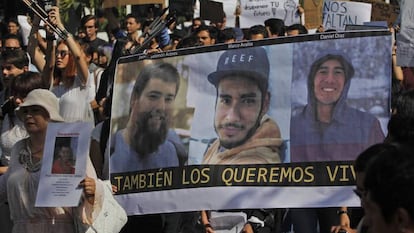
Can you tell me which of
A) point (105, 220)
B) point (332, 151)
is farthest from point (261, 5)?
point (105, 220)

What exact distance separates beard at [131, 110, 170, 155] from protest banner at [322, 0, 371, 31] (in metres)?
→ 3.34

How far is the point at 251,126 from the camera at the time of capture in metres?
7.04

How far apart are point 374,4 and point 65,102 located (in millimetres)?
3265

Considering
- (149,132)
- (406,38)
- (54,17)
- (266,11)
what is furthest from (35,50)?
(406,38)

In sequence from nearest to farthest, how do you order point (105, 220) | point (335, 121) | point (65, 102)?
point (105, 220) → point (335, 121) → point (65, 102)

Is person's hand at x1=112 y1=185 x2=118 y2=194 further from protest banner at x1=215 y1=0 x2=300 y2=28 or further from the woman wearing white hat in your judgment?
protest banner at x1=215 y1=0 x2=300 y2=28

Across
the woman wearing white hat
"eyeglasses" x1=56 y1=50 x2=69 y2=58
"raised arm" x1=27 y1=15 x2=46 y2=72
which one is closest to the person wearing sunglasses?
"eyeglasses" x1=56 y1=50 x2=69 y2=58

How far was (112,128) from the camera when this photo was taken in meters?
7.66

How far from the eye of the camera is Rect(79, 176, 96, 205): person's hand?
20.1 feet

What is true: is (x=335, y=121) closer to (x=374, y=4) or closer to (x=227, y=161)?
(x=227, y=161)

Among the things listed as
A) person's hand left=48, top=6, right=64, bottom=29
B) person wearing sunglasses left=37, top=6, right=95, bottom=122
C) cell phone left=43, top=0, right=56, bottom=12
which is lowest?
person wearing sunglasses left=37, top=6, right=95, bottom=122

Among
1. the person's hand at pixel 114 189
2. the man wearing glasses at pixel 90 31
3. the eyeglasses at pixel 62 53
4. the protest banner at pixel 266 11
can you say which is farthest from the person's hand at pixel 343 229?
the man wearing glasses at pixel 90 31

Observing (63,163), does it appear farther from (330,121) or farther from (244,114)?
(330,121)

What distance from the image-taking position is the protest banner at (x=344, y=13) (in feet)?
33.8
